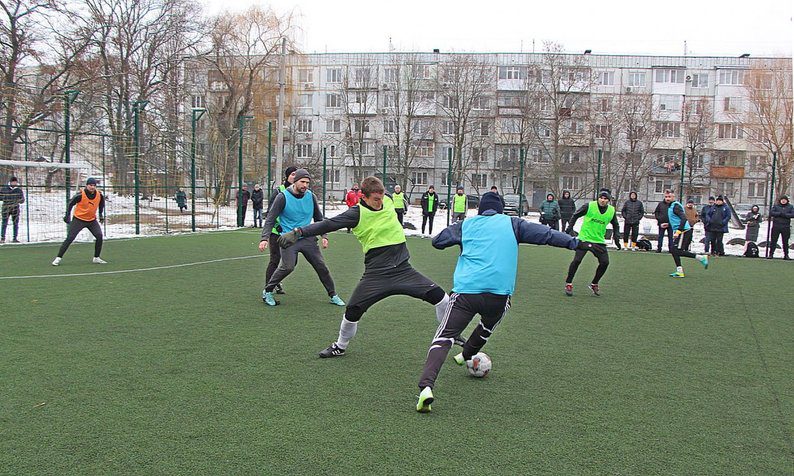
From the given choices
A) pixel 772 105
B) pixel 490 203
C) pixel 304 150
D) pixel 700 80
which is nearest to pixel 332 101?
pixel 304 150

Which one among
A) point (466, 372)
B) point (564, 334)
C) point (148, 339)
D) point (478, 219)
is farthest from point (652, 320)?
point (148, 339)

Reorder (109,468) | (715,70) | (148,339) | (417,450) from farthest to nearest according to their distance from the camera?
(715,70) → (148,339) → (417,450) → (109,468)

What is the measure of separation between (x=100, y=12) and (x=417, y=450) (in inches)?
1473

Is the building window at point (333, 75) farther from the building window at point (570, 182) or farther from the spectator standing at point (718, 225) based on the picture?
the spectator standing at point (718, 225)

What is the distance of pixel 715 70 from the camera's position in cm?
5828

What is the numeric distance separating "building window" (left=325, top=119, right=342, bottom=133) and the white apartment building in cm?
14

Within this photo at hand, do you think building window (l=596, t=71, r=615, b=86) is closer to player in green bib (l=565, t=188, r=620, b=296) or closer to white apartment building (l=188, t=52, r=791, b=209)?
white apartment building (l=188, t=52, r=791, b=209)

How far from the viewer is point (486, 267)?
5.15m

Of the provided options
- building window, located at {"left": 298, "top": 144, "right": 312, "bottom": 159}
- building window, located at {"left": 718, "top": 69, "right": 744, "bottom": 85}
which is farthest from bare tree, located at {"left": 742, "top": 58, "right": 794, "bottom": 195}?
building window, located at {"left": 298, "top": 144, "right": 312, "bottom": 159}

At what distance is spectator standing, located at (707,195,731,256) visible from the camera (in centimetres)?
1972

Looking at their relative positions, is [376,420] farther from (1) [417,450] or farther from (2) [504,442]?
(2) [504,442]

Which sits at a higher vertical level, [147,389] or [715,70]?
[715,70]

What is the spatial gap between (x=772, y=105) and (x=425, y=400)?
47.4 m

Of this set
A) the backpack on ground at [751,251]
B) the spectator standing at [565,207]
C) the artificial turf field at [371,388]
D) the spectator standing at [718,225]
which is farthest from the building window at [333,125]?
the artificial turf field at [371,388]
